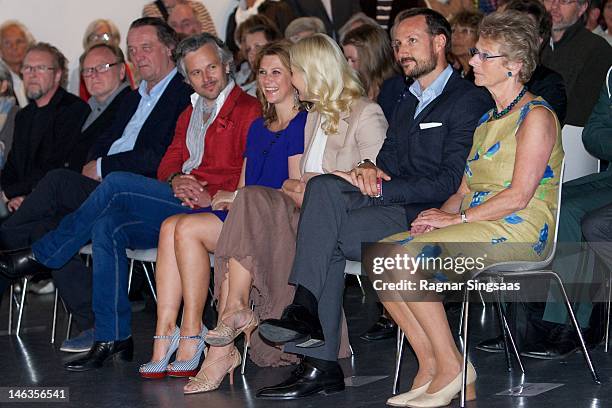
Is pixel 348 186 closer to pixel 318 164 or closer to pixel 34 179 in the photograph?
pixel 318 164

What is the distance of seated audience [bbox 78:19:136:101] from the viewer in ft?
26.4

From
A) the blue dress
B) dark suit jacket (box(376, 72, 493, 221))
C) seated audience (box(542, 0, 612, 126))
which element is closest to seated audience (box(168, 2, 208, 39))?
seated audience (box(542, 0, 612, 126))

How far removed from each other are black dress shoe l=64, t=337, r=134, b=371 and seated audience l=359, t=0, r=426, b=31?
3620 millimetres

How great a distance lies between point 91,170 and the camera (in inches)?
229

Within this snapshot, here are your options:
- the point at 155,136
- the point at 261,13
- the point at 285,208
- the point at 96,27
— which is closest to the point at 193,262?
the point at 285,208

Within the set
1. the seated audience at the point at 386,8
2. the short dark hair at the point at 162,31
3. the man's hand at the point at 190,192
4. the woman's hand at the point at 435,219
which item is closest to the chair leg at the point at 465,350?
the woman's hand at the point at 435,219

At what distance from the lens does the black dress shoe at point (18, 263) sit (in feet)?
17.4

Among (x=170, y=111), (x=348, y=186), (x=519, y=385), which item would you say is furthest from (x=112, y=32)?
(x=519, y=385)

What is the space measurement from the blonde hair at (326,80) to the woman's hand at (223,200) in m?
0.49

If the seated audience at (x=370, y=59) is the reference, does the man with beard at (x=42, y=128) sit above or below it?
below

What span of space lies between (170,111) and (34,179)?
1.01 m

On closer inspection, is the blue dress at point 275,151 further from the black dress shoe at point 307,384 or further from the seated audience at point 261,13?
the seated audience at point 261,13

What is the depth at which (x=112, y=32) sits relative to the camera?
833 cm

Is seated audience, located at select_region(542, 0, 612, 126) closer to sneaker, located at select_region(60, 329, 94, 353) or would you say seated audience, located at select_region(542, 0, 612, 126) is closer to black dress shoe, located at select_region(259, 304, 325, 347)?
black dress shoe, located at select_region(259, 304, 325, 347)
